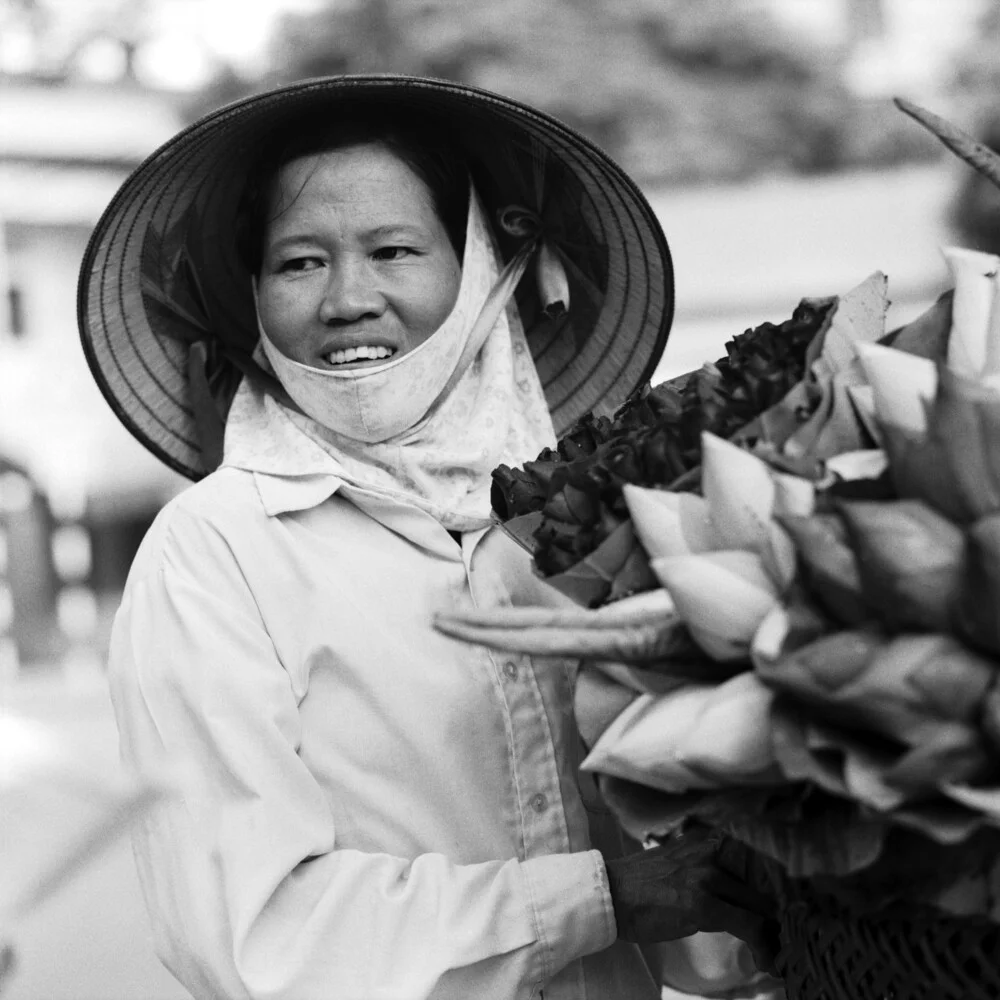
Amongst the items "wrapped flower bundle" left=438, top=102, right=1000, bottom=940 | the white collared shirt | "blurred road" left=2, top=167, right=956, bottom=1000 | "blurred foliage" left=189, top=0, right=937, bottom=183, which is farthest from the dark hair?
"blurred foliage" left=189, top=0, right=937, bottom=183

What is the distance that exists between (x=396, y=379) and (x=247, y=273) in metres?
0.34

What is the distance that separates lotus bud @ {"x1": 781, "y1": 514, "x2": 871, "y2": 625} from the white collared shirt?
1.58 ft

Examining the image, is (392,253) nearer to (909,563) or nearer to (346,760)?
(346,760)

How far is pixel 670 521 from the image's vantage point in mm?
888

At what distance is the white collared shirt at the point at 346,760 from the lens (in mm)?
1164

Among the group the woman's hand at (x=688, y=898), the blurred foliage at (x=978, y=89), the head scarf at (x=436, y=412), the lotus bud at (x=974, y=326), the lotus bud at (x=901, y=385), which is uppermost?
the blurred foliage at (x=978, y=89)

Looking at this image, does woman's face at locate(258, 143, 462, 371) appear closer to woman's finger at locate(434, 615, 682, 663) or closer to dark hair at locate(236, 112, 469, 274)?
dark hair at locate(236, 112, 469, 274)

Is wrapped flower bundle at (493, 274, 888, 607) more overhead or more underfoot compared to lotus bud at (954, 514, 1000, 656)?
more overhead

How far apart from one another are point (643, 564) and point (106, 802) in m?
0.40

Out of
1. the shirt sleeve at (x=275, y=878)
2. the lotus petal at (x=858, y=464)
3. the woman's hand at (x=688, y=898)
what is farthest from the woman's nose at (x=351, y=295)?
the lotus petal at (x=858, y=464)

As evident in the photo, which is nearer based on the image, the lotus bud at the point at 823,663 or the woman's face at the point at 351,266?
the lotus bud at the point at 823,663

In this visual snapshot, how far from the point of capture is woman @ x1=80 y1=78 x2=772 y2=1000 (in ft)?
3.89

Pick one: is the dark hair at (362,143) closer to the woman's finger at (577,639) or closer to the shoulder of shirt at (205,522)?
the shoulder of shirt at (205,522)

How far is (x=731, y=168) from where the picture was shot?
8.54 m
